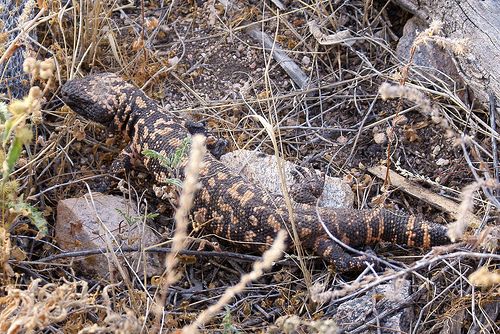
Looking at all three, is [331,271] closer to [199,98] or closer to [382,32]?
[199,98]

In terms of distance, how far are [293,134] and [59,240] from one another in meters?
1.41

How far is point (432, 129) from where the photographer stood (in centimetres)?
379

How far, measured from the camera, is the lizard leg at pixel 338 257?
3210 mm

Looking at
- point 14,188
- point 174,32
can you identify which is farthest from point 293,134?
→ point 14,188

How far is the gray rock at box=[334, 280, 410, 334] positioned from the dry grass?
0.09 ft

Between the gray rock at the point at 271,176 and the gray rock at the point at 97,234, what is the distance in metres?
0.61

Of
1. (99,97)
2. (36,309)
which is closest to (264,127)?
(99,97)

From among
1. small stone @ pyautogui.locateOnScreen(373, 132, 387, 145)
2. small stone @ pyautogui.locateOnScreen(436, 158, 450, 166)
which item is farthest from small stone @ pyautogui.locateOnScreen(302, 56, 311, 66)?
small stone @ pyautogui.locateOnScreen(436, 158, 450, 166)

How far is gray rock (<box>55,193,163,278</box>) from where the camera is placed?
10.5 feet

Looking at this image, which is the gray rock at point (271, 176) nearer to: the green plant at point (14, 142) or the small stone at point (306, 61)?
the small stone at point (306, 61)

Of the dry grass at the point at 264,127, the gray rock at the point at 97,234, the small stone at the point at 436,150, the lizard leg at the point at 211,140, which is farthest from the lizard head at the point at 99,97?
the small stone at the point at 436,150

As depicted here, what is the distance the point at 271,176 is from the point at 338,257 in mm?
614

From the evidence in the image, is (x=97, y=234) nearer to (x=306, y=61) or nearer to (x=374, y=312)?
(x=374, y=312)

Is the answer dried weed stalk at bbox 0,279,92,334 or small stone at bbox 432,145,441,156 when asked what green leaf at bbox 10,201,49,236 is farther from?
small stone at bbox 432,145,441,156
